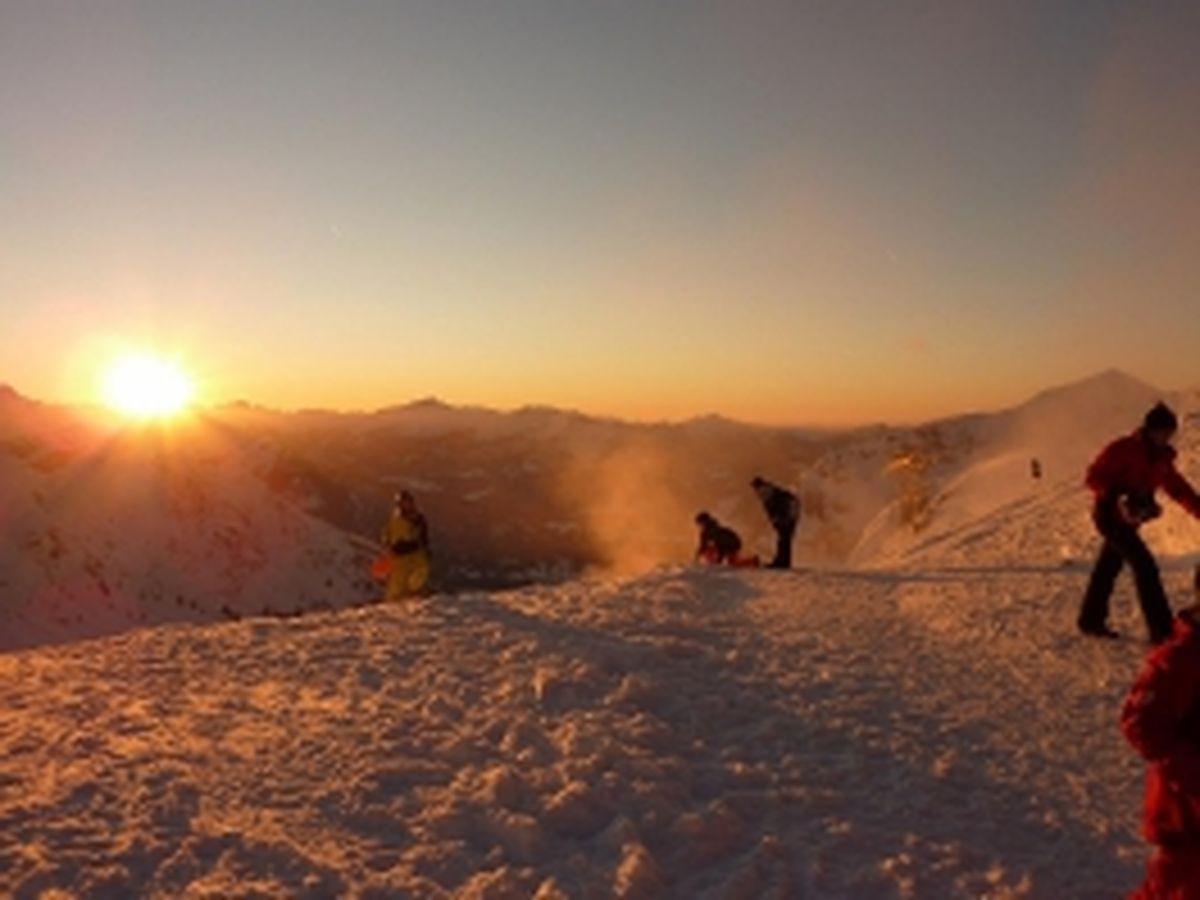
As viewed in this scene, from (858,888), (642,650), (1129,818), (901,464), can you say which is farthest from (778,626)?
(901,464)

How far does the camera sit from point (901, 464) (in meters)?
40.2

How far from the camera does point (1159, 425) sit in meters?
8.24

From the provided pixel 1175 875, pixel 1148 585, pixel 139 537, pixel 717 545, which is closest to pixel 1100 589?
→ pixel 1148 585

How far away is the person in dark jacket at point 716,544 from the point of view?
16.2 m

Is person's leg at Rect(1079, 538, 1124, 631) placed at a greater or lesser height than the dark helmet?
lesser

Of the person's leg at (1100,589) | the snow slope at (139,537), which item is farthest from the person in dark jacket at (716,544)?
the snow slope at (139,537)

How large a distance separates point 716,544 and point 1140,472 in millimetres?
8389

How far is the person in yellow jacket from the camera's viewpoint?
14.5 m

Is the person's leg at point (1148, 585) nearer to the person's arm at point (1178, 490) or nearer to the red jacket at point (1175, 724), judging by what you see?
the person's arm at point (1178, 490)

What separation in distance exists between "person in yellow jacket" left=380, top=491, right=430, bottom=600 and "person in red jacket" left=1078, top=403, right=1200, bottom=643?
30.3 ft

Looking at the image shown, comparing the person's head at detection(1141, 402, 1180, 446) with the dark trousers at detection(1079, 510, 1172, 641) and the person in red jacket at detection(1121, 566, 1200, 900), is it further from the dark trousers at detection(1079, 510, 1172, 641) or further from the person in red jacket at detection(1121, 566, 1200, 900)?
the person in red jacket at detection(1121, 566, 1200, 900)

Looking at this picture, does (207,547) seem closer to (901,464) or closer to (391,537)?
(391,537)

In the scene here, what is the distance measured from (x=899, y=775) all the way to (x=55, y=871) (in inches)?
190

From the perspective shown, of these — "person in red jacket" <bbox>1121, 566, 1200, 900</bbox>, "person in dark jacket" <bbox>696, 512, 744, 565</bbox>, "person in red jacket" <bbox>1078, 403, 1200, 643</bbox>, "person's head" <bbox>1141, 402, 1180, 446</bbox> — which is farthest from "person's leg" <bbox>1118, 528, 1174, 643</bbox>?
"person in dark jacket" <bbox>696, 512, 744, 565</bbox>
